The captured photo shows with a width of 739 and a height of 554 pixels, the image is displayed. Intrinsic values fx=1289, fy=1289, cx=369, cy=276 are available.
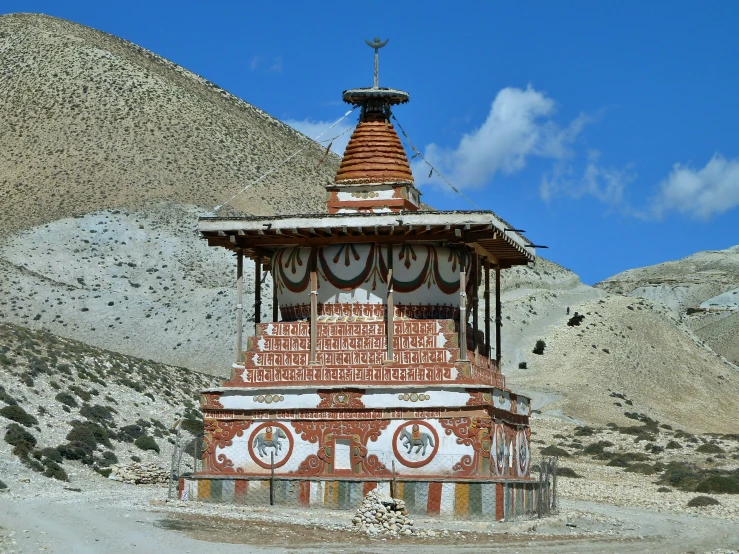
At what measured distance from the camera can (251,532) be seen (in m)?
21.6

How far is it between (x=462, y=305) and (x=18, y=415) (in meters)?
15.8

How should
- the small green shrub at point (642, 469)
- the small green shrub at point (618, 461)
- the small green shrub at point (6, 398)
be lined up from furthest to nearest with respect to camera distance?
1. the small green shrub at point (618, 461)
2. the small green shrub at point (642, 469)
3. the small green shrub at point (6, 398)

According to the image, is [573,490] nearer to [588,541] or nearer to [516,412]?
[516,412]

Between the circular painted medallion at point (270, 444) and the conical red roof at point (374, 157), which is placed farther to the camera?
the conical red roof at point (374, 157)

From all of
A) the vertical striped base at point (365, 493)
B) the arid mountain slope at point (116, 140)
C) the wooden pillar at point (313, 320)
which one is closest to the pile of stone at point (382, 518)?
the vertical striped base at point (365, 493)

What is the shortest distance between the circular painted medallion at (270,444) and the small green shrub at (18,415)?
12417 mm

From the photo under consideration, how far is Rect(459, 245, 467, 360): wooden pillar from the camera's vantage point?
2611 cm

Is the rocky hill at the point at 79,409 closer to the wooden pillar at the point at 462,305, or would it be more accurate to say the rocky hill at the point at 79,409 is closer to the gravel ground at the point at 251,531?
the gravel ground at the point at 251,531

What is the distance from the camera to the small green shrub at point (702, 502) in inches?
1388

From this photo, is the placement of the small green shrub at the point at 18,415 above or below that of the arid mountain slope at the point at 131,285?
below

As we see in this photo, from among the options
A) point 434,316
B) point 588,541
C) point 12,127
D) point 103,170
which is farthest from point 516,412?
point 12,127

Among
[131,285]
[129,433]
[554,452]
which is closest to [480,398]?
Result: [129,433]

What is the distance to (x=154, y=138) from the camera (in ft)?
412

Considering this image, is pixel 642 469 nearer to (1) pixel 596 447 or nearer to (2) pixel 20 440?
(1) pixel 596 447
